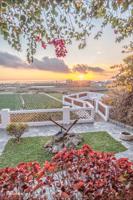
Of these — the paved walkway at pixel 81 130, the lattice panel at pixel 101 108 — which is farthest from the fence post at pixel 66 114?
the lattice panel at pixel 101 108

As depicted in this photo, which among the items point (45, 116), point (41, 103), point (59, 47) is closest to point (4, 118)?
point (45, 116)

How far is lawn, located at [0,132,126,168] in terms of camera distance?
827cm

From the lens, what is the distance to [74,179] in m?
3.40

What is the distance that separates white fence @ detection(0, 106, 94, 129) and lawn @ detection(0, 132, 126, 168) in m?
2.20

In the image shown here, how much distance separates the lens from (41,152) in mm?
8930

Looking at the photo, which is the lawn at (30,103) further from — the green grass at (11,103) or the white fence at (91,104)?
the white fence at (91,104)

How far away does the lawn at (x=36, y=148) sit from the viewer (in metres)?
8.27

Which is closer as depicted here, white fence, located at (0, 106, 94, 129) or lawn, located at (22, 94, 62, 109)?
white fence, located at (0, 106, 94, 129)

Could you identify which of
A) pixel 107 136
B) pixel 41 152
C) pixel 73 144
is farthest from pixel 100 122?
pixel 41 152

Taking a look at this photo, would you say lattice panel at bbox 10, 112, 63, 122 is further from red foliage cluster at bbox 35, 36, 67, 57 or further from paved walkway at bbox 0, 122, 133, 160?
red foliage cluster at bbox 35, 36, 67, 57

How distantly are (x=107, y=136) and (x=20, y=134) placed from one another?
430 centimetres

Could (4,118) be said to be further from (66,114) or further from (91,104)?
(91,104)

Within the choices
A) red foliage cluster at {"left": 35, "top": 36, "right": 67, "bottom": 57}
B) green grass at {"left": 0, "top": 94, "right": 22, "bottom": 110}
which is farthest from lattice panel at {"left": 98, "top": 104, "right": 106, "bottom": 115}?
red foliage cluster at {"left": 35, "top": 36, "right": 67, "bottom": 57}

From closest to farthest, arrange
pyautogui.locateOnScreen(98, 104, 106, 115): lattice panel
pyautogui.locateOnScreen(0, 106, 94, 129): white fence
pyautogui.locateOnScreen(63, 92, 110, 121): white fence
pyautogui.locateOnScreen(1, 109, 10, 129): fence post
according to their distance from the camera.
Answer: pyautogui.locateOnScreen(1, 109, 10, 129): fence post
pyautogui.locateOnScreen(0, 106, 94, 129): white fence
pyautogui.locateOnScreen(63, 92, 110, 121): white fence
pyautogui.locateOnScreen(98, 104, 106, 115): lattice panel
